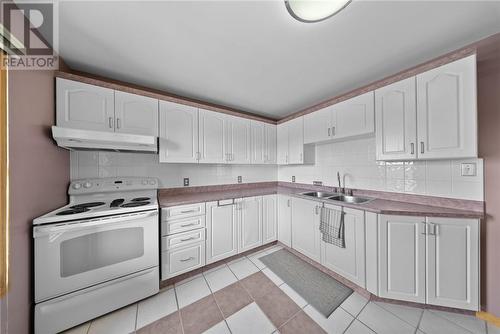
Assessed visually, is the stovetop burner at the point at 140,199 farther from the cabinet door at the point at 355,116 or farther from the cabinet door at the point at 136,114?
the cabinet door at the point at 355,116

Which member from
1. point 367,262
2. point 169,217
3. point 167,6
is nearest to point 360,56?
point 167,6

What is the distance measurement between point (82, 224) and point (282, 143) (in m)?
2.75

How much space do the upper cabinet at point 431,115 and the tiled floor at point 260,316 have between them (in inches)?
54.2

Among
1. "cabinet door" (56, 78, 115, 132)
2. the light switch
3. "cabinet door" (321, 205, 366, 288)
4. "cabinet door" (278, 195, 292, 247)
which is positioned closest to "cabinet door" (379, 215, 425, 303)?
"cabinet door" (321, 205, 366, 288)

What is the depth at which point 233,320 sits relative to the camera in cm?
137

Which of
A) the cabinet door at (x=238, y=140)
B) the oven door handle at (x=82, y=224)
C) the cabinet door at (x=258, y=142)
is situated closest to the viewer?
the oven door handle at (x=82, y=224)

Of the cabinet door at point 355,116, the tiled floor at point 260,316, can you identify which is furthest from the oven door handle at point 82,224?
the cabinet door at point 355,116

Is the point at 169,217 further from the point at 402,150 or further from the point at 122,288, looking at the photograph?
the point at 402,150

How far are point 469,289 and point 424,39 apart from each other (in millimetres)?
2040

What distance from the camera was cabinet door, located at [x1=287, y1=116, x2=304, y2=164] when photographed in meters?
2.65

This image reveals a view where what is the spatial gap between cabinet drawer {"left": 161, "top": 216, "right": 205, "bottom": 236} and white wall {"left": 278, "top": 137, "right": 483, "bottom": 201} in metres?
1.91

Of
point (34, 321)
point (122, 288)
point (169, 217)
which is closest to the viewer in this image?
point (34, 321)

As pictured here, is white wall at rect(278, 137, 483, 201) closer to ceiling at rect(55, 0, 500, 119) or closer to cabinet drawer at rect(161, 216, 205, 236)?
ceiling at rect(55, 0, 500, 119)

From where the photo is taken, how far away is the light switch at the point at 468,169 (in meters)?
1.42
